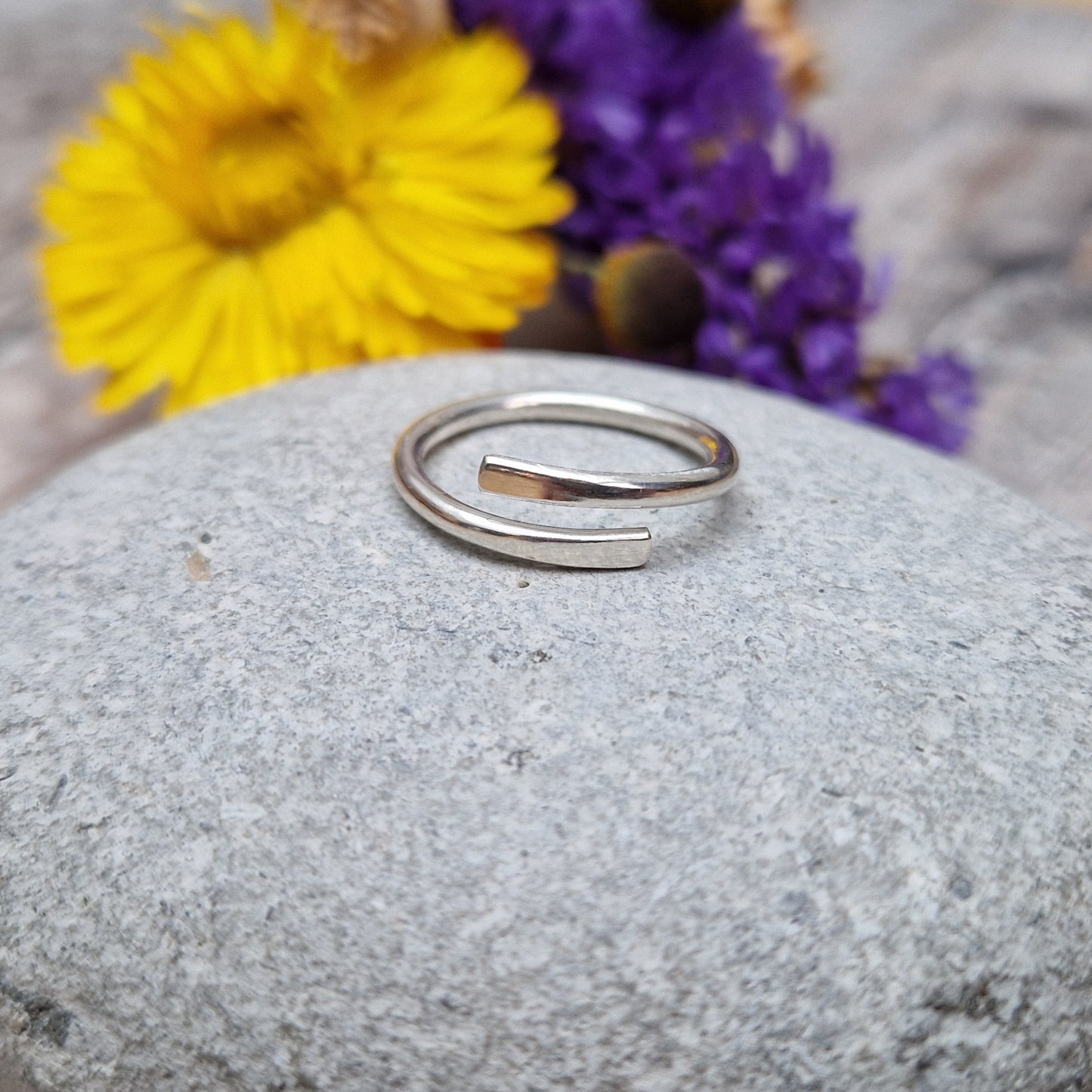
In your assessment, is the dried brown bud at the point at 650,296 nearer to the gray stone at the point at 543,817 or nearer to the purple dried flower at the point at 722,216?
the purple dried flower at the point at 722,216

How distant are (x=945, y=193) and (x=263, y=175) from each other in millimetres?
921

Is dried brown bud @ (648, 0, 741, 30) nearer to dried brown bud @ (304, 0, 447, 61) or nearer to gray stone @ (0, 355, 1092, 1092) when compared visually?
dried brown bud @ (304, 0, 447, 61)

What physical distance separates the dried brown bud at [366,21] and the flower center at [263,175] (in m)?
0.07

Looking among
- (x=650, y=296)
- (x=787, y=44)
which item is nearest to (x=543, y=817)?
(x=650, y=296)

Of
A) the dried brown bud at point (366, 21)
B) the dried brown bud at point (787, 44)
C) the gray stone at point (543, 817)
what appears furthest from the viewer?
the dried brown bud at point (787, 44)

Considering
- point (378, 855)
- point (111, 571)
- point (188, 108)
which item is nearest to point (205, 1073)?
point (378, 855)

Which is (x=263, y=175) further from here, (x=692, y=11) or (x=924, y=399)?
(x=924, y=399)

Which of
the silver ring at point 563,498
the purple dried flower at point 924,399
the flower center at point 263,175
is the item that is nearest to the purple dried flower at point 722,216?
the purple dried flower at point 924,399

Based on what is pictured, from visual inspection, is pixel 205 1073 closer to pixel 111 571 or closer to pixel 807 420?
pixel 111 571

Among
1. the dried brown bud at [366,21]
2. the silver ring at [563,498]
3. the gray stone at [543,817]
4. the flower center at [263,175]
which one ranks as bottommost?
the gray stone at [543,817]

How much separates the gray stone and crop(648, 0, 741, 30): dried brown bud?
23.9 inches

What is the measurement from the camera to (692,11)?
3.25 ft

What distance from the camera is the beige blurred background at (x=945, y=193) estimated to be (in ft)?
3.40

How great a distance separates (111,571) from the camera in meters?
0.57
